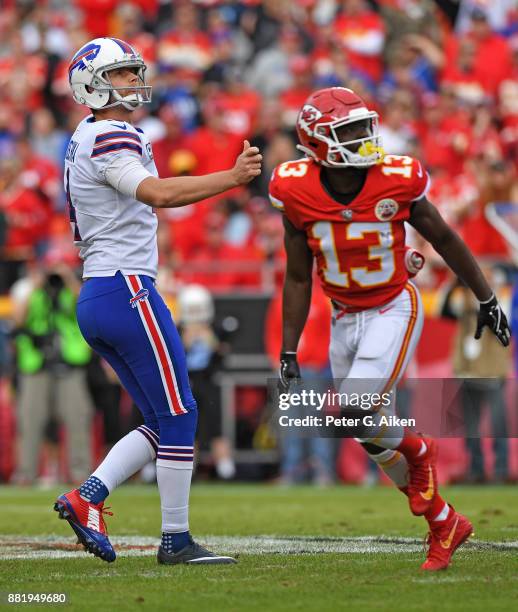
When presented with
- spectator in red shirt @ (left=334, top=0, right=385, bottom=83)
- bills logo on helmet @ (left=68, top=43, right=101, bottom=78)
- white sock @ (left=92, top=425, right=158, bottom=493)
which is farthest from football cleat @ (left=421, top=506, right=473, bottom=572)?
spectator in red shirt @ (left=334, top=0, right=385, bottom=83)

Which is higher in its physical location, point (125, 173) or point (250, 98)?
point (250, 98)

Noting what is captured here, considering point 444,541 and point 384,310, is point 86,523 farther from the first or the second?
point 384,310

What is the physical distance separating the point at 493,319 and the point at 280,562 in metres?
1.43

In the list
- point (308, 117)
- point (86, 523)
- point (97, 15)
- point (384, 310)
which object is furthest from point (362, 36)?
point (86, 523)

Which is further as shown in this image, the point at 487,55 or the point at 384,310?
the point at 487,55

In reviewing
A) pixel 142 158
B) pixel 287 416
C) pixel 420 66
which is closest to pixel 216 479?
pixel 420 66

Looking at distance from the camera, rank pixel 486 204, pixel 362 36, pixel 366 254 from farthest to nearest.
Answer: pixel 362 36, pixel 486 204, pixel 366 254

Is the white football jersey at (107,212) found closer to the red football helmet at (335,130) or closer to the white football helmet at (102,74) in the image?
the white football helmet at (102,74)

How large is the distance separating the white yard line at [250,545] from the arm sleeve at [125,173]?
5.88 ft

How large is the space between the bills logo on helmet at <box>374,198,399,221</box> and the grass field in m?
1.50

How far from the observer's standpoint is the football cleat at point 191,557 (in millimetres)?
5840

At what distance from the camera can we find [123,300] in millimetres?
5742

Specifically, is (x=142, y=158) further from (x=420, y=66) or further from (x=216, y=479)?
(x=420, y=66)

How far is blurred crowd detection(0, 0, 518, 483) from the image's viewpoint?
40.8 ft
